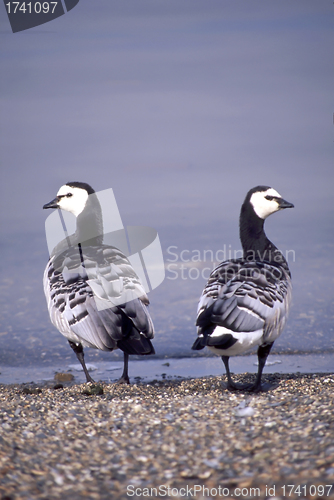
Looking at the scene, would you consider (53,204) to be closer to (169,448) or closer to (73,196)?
(73,196)

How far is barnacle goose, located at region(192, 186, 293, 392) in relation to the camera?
471 centimetres

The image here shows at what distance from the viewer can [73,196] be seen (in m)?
7.16

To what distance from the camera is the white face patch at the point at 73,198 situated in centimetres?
714

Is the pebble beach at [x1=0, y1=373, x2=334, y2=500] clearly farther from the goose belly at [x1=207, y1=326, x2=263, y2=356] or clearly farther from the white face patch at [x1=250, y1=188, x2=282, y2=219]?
the white face patch at [x1=250, y1=188, x2=282, y2=219]

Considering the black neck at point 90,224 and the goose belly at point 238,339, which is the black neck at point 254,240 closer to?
the goose belly at point 238,339

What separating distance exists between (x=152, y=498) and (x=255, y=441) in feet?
2.92

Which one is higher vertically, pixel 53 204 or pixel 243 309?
pixel 53 204

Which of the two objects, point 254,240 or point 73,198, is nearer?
point 254,240

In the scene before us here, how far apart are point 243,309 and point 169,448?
2074 mm

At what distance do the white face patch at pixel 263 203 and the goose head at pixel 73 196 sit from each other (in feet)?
7.73

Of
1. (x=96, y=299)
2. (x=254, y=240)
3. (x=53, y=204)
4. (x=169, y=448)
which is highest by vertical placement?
(x=53, y=204)

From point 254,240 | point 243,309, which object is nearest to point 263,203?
point 254,240

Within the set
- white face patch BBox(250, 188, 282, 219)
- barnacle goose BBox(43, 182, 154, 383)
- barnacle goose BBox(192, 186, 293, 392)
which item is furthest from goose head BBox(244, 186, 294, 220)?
barnacle goose BBox(43, 182, 154, 383)

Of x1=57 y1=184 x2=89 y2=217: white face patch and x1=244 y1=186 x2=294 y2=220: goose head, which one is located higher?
x1=57 y1=184 x2=89 y2=217: white face patch
